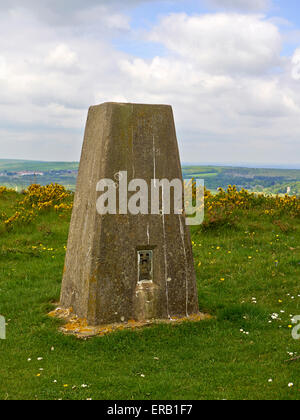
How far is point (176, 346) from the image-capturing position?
7.42 meters

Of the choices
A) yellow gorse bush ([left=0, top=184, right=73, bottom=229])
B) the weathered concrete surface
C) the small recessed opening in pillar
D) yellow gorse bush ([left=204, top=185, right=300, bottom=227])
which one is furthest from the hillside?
the small recessed opening in pillar

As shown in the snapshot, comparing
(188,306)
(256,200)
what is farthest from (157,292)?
(256,200)

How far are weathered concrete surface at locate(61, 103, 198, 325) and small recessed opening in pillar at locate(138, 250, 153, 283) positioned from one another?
75 millimetres

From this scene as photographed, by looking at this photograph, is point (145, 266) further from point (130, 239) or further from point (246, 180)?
point (246, 180)

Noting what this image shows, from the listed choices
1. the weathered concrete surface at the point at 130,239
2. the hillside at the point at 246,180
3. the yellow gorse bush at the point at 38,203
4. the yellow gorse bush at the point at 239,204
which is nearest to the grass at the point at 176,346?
the weathered concrete surface at the point at 130,239

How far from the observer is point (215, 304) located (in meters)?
9.05

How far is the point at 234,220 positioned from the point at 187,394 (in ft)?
31.7

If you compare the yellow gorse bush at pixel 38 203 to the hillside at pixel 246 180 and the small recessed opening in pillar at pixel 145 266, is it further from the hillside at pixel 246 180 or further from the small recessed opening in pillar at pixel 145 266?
the hillside at pixel 246 180

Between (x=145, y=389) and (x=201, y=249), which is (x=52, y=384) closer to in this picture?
(x=145, y=389)

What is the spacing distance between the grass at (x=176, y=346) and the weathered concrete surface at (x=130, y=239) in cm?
52

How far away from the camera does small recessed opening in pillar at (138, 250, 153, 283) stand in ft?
26.7

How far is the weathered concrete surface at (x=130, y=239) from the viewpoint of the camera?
795 cm

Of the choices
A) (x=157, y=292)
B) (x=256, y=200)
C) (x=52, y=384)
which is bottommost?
(x=52, y=384)

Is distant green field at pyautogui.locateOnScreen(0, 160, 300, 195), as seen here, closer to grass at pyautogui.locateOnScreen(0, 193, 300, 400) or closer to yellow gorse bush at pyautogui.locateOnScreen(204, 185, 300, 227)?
yellow gorse bush at pyautogui.locateOnScreen(204, 185, 300, 227)
